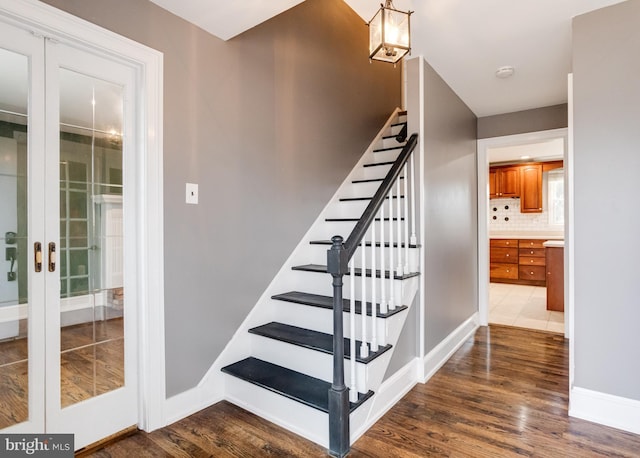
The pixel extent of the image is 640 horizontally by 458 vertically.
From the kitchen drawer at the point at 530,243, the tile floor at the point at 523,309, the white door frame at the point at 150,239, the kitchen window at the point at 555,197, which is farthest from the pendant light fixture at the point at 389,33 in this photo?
the kitchen window at the point at 555,197

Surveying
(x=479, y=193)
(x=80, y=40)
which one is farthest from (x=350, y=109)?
(x=80, y=40)

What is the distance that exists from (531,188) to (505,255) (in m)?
1.39

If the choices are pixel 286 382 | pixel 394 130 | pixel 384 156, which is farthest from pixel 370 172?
pixel 286 382

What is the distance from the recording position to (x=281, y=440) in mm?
1863

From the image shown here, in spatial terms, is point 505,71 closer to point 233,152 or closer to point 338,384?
point 233,152

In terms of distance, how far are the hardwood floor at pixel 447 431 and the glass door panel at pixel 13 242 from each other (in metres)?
0.50

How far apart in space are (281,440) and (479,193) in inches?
132

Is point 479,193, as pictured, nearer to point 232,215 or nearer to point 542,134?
point 542,134

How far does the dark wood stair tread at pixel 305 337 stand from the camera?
2.05 meters

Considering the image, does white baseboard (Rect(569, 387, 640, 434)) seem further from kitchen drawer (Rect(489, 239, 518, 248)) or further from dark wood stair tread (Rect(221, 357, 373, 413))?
kitchen drawer (Rect(489, 239, 518, 248))

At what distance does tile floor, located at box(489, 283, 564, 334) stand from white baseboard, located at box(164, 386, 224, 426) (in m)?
3.52

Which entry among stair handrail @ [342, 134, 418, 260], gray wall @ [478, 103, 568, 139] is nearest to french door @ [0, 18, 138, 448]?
stair handrail @ [342, 134, 418, 260]

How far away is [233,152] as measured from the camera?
7.64 feet

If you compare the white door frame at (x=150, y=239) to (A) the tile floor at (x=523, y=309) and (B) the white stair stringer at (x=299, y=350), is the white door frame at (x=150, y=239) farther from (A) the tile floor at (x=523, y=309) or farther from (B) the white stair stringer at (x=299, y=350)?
(A) the tile floor at (x=523, y=309)
